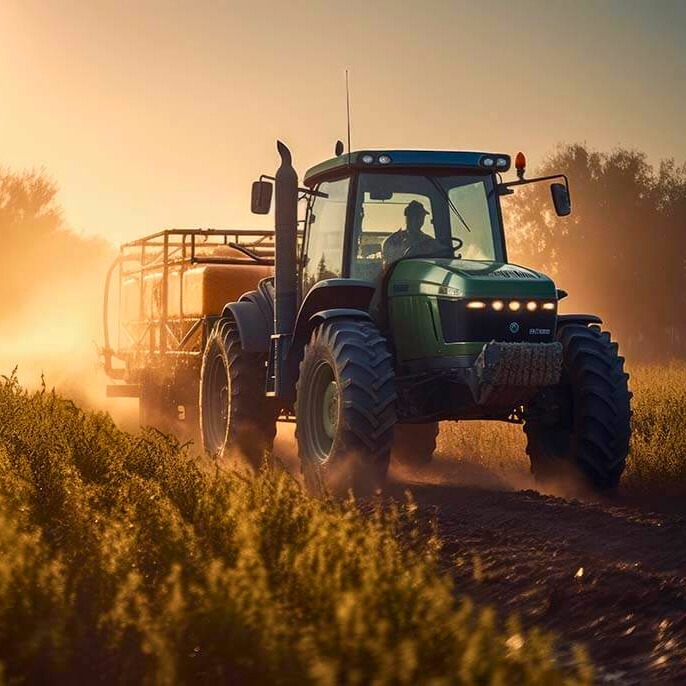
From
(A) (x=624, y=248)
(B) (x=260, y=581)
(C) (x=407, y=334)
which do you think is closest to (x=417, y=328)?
(C) (x=407, y=334)

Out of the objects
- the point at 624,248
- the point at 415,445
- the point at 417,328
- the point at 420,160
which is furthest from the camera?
the point at 624,248

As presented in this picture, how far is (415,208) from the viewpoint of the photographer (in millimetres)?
10328

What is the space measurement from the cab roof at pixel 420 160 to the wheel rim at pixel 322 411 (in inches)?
63.9

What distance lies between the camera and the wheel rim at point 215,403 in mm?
12703

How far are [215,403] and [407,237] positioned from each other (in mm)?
3473

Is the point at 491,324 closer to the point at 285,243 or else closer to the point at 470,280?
the point at 470,280

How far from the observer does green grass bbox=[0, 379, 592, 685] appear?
4.24 metres

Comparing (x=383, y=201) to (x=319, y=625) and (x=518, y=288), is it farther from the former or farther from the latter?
(x=319, y=625)

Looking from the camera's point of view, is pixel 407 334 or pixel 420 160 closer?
pixel 407 334

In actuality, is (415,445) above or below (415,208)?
below

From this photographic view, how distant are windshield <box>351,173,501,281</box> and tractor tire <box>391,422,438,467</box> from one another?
2.81 meters

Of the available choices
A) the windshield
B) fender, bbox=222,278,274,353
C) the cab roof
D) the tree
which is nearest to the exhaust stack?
the cab roof

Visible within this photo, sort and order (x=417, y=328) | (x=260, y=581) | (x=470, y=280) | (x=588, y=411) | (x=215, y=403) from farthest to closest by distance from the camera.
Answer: (x=215, y=403)
(x=417, y=328)
(x=588, y=411)
(x=470, y=280)
(x=260, y=581)

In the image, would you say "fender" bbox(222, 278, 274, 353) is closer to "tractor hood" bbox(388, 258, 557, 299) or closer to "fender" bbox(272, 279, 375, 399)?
"fender" bbox(272, 279, 375, 399)
